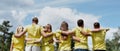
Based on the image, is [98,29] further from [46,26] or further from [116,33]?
[116,33]

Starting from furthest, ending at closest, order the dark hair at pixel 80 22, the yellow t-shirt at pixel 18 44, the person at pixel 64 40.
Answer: the yellow t-shirt at pixel 18 44 → the person at pixel 64 40 → the dark hair at pixel 80 22

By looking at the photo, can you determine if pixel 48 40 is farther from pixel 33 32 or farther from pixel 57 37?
pixel 33 32

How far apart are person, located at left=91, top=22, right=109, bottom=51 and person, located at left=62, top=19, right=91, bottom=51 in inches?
9.8

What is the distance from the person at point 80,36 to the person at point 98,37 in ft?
0.82

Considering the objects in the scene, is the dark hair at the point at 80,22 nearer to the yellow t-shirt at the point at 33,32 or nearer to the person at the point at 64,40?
the person at the point at 64,40

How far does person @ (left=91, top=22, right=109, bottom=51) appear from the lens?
47.5 ft

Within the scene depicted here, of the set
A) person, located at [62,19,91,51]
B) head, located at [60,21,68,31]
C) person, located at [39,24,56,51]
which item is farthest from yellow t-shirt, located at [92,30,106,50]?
person, located at [39,24,56,51]

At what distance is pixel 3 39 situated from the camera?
3260 inches

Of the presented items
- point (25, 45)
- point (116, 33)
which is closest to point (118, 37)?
point (116, 33)

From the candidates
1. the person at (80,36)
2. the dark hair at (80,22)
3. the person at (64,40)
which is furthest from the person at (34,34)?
the dark hair at (80,22)

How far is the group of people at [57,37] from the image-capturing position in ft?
47.5

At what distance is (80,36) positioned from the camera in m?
14.5

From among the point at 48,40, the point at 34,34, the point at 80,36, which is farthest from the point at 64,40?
the point at 34,34

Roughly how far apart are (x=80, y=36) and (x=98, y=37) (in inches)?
24.9
